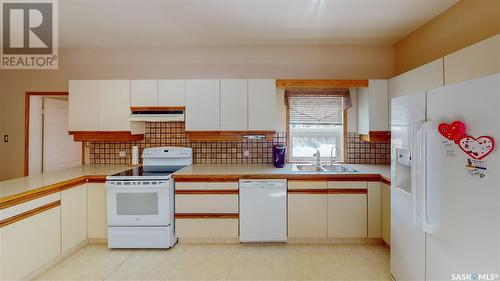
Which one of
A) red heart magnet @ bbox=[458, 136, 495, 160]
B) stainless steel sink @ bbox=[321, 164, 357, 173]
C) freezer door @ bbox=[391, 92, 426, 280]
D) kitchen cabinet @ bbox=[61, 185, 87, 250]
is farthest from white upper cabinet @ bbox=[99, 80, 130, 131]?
red heart magnet @ bbox=[458, 136, 495, 160]

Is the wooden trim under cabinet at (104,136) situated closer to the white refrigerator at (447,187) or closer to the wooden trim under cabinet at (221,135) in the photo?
the wooden trim under cabinet at (221,135)

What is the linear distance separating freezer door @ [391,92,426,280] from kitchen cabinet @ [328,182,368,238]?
701 millimetres

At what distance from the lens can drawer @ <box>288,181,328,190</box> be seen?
9.50 feet

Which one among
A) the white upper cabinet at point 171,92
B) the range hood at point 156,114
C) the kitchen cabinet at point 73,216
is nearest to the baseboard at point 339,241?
the range hood at point 156,114

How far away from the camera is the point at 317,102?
3539 millimetres

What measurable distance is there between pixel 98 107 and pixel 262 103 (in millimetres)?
2020

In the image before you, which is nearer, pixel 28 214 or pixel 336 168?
pixel 28 214

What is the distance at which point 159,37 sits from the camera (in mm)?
3217

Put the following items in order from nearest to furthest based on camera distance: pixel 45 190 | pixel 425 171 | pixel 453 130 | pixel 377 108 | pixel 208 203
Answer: pixel 453 130 → pixel 425 171 → pixel 45 190 → pixel 208 203 → pixel 377 108

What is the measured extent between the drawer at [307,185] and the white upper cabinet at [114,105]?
210 cm

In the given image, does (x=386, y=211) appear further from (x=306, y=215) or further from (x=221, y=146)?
(x=221, y=146)

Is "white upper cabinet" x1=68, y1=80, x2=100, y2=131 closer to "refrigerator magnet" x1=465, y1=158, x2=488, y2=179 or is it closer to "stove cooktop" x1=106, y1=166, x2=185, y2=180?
"stove cooktop" x1=106, y1=166, x2=185, y2=180

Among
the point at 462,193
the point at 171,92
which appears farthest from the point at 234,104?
the point at 462,193

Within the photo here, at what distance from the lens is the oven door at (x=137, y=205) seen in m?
2.79
